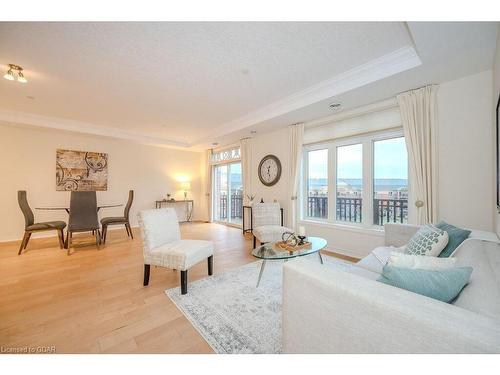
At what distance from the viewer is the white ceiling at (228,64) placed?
1.97 meters

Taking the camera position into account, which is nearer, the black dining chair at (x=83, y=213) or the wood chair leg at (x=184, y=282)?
the wood chair leg at (x=184, y=282)

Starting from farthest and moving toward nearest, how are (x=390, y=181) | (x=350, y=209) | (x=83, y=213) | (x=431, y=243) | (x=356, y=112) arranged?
(x=83, y=213), (x=350, y=209), (x=356, y=112), (x=390, y=181), (x=431, y=243)

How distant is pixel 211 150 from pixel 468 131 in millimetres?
5848

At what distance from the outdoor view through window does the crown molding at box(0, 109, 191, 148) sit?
4373 mm

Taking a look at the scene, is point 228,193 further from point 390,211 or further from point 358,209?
point 390,211

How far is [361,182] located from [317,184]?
841 mm

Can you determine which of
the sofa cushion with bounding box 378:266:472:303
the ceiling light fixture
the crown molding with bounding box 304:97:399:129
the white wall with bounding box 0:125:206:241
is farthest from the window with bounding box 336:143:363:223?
the white wall with bounding box 0:125:206:241

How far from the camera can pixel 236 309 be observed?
6.38 ft

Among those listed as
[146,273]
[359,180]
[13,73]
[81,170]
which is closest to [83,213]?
[81,170]

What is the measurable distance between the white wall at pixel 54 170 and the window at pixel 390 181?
556cm

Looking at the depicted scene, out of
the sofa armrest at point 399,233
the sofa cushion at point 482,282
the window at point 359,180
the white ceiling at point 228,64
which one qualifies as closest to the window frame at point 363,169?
the window at point 359,180

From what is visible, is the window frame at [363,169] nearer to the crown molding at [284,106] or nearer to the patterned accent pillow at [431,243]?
the crown molding at [284,106]

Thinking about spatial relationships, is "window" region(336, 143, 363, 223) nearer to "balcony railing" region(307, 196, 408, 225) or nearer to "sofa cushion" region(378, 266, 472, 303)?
"balcony railing" region(307, 196, 408, 225)
